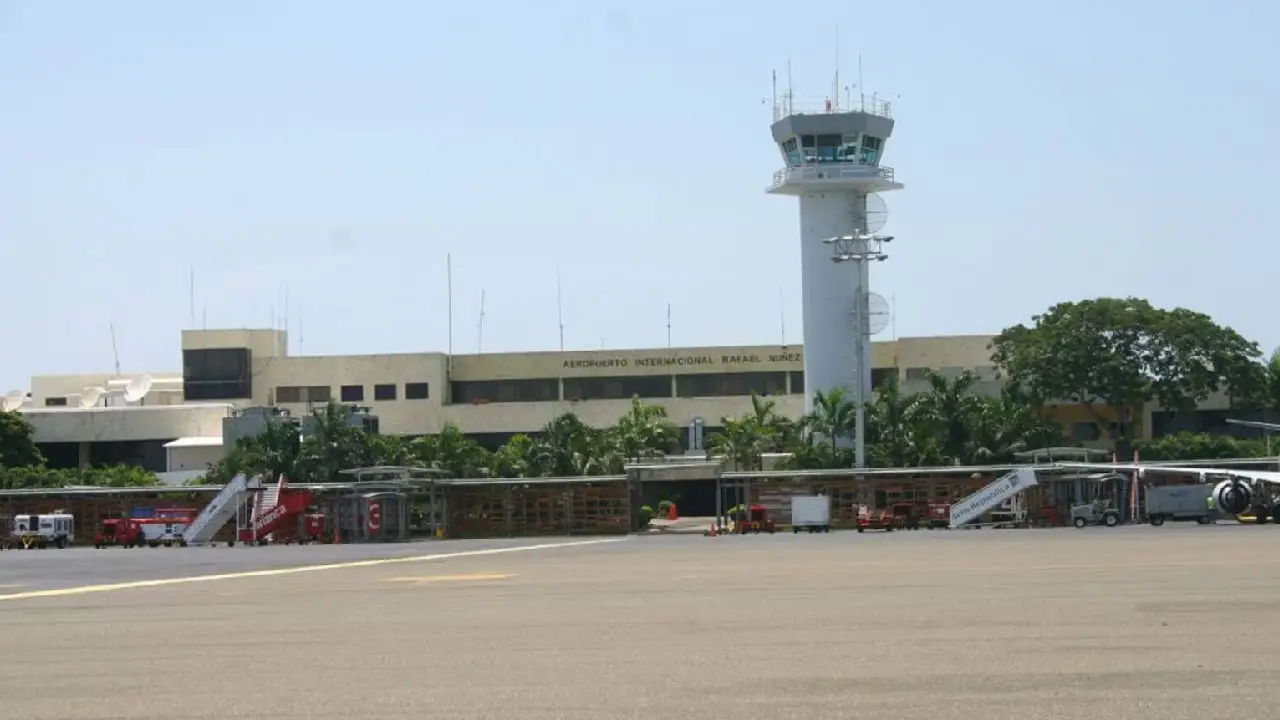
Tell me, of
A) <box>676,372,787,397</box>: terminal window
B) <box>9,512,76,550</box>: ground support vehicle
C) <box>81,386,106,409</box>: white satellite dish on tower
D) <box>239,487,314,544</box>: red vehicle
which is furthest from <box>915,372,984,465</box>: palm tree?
<box>81,386,106,409</box>: white satellite dish on tower

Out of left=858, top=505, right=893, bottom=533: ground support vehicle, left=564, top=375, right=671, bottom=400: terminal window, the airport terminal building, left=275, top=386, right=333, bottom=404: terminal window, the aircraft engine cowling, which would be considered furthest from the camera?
left=564, top=375, right=671, bottom=400: terminal window

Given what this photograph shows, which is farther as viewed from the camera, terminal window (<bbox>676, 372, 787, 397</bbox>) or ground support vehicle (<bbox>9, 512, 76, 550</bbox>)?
terminal window (<bbox>676, 372, 787, 397</bbox>)

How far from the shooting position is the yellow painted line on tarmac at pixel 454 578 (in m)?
37.0

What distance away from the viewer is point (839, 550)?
48.3 m

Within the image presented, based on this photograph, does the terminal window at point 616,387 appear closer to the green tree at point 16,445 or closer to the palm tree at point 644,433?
the palm tree at point 644,433

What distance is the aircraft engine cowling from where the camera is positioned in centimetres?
6412

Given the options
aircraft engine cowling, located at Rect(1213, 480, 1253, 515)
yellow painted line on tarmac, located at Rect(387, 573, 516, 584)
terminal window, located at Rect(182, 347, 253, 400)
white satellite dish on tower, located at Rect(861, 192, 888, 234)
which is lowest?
yellow painted line on tarmac, located at Rect(387, 573, 516, 584)

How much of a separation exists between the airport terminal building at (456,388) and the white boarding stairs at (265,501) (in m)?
34.6

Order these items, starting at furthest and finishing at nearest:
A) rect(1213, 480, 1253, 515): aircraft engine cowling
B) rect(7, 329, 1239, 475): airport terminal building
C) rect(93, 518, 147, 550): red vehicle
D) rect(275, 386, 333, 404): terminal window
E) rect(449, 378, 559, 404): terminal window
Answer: rect(449, 378, 559, 404): terminal window
rect(275, 386, 333, 404): terminal window
rect(7, 329, 1239, 475): airport terminal building
rect(93, 518, 147, 550): red vehicle
rect(1213, 480, 1253, 515): aircraft engine cowling

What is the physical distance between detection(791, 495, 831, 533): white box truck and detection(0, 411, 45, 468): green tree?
50.8 m

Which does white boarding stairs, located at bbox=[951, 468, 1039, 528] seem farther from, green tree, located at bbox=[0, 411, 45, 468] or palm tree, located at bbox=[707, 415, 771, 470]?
green tree, located at bbox=[0, 411, 45, 468]

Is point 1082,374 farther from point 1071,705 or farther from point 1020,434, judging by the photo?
point 1071,705

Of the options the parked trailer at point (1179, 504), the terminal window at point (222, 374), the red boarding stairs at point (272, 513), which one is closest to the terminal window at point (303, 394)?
the terminal window at point (222, 374)

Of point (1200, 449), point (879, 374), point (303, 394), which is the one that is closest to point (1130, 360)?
→ point (1200, 449)
